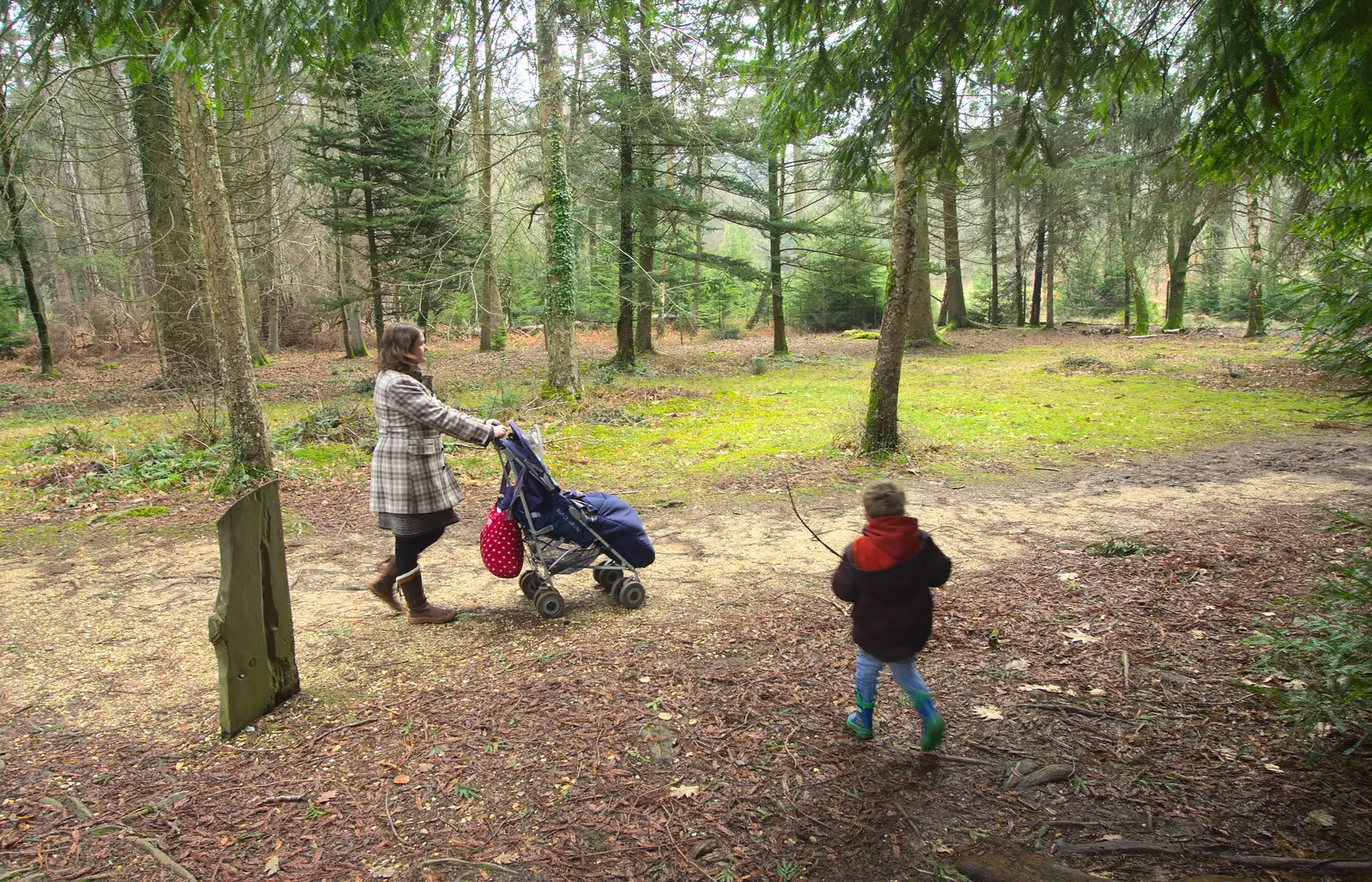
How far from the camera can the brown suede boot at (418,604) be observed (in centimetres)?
445

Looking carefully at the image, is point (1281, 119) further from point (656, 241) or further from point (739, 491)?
point (656, 241)

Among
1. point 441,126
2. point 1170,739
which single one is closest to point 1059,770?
point 1170,739

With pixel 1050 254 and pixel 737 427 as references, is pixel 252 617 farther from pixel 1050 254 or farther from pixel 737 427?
pixel 1050 254

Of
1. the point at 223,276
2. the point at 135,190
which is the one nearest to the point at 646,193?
the point at 135,190

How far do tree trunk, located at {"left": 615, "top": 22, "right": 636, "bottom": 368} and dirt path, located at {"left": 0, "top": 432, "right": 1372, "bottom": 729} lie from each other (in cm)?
917

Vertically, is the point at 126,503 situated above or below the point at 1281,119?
below

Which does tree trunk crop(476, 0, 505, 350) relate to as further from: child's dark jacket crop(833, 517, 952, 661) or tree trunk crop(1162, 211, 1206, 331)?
tree trunk crop(1162, 211, 1206, 331)

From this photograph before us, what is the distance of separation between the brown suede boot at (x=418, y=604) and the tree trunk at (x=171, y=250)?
9390 mm

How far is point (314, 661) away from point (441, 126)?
9.01 m

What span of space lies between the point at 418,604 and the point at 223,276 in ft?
15.9

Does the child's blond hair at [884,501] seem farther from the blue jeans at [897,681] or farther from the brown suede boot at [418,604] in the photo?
the brown suede boot at [418,604]

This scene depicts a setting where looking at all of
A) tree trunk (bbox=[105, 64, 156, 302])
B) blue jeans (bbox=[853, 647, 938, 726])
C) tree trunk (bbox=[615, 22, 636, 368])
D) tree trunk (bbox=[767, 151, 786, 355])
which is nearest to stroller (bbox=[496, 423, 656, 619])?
blue jeans (bbox=[853, 647, 938, 726])

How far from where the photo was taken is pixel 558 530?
457cm

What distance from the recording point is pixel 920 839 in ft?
8.21
